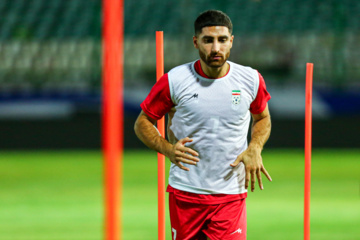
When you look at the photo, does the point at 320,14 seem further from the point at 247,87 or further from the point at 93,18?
the point at 247,87

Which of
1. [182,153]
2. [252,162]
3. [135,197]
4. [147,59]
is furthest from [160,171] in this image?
[147,59]

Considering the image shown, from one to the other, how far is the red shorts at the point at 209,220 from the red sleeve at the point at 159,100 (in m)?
0.47

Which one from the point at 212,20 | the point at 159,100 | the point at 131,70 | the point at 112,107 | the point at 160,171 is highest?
the point at 131,70

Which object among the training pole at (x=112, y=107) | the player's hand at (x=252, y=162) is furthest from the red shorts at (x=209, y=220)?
the training pole at (x=112, y=107)

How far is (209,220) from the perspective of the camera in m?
3.04

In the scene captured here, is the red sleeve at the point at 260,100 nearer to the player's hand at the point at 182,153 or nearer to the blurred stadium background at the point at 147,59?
the player's hand at the point at 182,153

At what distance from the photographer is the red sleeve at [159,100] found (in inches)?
116

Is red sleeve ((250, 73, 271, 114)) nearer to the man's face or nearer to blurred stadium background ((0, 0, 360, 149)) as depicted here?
the man's face

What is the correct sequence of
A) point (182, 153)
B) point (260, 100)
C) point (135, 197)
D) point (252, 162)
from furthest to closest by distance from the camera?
point (135, 197), point (260, 100), point (252, 162), point (182, 153)

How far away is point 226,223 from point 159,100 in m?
0.74

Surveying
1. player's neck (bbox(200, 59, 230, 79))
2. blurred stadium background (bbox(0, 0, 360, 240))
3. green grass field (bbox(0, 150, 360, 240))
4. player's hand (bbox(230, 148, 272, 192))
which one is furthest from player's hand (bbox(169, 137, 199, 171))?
blurred stadium background (bbox(0, 0, 360, 240))

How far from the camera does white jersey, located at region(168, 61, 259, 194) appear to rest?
2.94 m

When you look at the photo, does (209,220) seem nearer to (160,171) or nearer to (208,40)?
(160,171)

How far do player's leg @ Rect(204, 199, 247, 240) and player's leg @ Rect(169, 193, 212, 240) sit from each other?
1.9 inches
